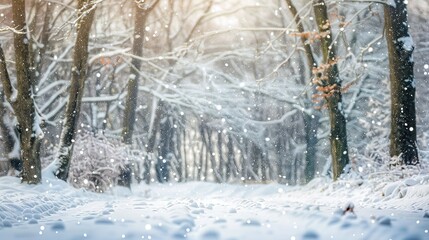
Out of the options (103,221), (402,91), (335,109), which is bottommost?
(103,221)

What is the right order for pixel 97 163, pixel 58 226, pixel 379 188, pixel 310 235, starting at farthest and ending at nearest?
pixel 97 163 → pixel 379 188 → pixel 58 226 → pixel 310 235

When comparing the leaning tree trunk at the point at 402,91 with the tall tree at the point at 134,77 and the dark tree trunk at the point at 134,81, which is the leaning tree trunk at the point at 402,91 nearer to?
the tall tree at the point at 134,77

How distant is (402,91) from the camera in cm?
1380

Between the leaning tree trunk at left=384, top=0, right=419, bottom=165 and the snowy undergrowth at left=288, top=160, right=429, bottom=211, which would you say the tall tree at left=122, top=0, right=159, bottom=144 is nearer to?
the snowy undergrowth at left=288, top=160, right=429, bottom=211

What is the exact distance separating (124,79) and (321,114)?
994 cm

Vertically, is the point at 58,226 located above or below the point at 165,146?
above

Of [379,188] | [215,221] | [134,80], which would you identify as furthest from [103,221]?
[134,80]

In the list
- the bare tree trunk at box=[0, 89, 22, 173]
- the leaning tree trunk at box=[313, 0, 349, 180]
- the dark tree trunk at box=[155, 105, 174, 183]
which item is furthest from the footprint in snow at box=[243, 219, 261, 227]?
the dark tree trunk at box=[155, 105, 174, 183]

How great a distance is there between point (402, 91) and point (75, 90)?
796 centimetres

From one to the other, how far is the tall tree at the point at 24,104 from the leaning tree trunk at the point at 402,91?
8.34 metres

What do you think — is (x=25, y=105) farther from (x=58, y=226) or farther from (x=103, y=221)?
(x=58, y=226)

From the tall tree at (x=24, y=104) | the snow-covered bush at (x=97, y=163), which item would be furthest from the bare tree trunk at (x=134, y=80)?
the tall tree at (x=24, y=104)

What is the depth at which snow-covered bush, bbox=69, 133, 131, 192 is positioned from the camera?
1686 cm

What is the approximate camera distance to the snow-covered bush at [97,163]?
16859mm
